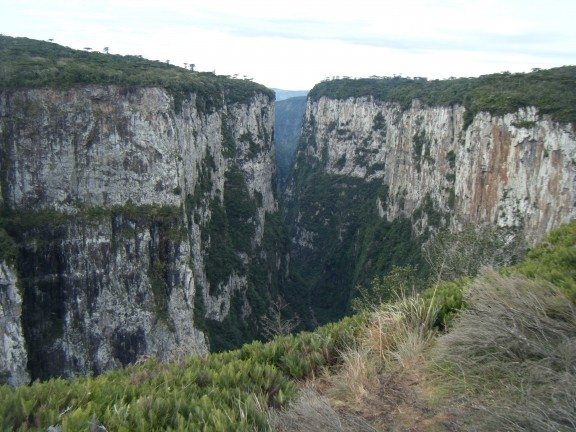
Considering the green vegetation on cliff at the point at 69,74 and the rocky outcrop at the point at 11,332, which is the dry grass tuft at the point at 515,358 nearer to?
the rocky outcrop at the point at 11,332

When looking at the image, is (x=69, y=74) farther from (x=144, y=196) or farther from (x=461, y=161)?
(x=461, y=161)

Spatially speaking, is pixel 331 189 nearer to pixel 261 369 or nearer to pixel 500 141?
pixel 500 141

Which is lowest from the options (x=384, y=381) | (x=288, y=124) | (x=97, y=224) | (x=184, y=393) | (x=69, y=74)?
(x=97, y=224)

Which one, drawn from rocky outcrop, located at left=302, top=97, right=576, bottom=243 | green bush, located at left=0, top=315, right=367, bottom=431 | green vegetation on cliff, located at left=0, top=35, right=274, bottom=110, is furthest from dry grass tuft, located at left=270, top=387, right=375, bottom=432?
green vegetation on cliff, located at left=0, top=35, right=274, bottom=110

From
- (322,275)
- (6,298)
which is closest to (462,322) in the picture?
(6,298)

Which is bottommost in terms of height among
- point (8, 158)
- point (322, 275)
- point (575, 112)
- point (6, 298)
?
point (322, 275)

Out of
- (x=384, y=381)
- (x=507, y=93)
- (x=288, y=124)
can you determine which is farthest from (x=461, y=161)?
(x=288, y=124)
